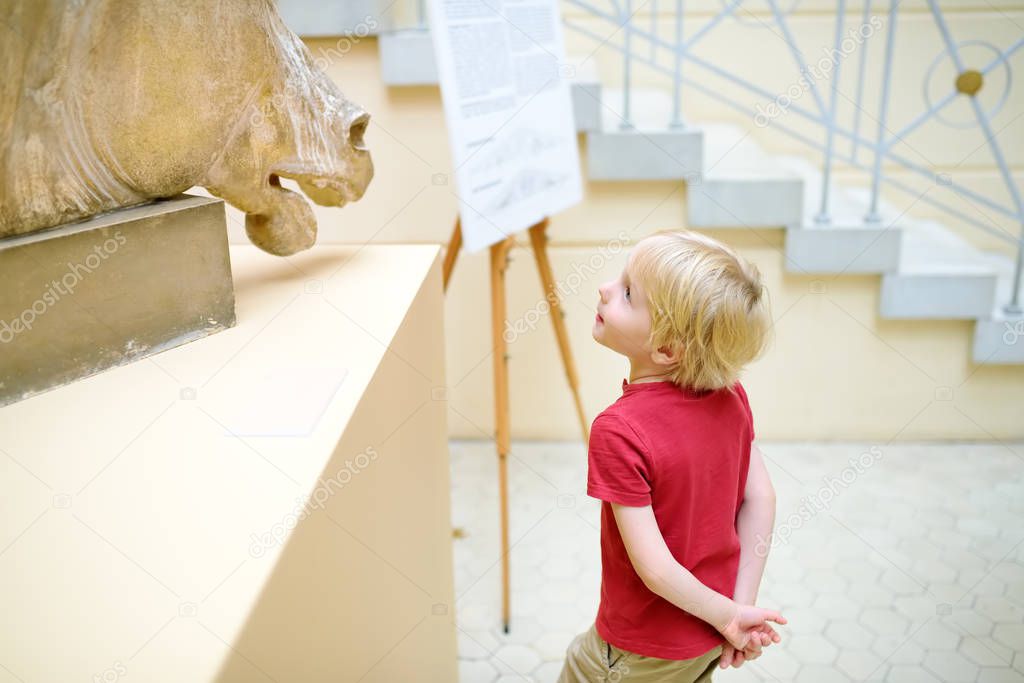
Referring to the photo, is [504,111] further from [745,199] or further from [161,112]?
[745,199]

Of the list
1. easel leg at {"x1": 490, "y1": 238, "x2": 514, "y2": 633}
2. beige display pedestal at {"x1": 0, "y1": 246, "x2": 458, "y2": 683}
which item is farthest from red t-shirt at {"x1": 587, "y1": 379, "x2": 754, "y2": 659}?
easel leg at {"x1": 490, "y1": 238, "x2": 514, "y2": 633}

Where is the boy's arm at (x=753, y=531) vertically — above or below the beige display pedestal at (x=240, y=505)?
below

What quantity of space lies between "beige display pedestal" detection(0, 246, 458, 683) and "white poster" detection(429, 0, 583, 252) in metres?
0.51

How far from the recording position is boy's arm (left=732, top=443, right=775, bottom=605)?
1.28m

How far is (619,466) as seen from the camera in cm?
111

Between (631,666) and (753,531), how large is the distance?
10.3 inches

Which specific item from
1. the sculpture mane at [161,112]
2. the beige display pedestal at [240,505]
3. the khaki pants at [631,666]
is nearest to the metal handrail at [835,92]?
the sculpture mane at [161,112]

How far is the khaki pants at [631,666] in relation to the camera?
1.27 m

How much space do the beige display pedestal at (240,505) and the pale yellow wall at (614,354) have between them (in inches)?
59.0

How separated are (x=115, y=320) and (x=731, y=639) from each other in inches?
39.1

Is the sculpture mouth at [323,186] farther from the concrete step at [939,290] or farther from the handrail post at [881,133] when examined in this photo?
the concrete step at [939,290]

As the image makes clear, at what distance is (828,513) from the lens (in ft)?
9.69

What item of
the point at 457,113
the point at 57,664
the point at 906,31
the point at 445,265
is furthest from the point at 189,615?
the point at 906,31

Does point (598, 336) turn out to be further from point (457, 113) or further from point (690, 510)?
point (457, 113)
